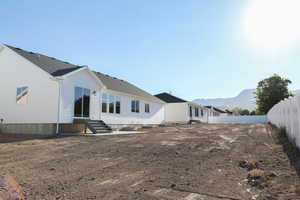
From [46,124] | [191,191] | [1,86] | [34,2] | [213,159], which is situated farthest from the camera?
[1,86]

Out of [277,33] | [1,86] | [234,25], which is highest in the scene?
[234,25]

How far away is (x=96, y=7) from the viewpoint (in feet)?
38.1

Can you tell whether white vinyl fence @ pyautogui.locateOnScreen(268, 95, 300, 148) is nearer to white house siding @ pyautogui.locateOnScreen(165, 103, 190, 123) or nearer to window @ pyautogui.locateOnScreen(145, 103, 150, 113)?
window @ pyautogui.locateOnScreen(145, 103, 150, 113)

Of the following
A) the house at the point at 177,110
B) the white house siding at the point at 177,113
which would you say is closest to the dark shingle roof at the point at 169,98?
the house at the point at 177,110

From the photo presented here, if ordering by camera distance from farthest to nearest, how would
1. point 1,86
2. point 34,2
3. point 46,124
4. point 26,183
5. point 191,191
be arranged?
point 1,86, point 46,124, point 34,2, point 26,183, point 191,191

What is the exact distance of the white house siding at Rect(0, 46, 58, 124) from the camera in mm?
12172

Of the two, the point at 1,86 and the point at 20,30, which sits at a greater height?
the point at 20,30

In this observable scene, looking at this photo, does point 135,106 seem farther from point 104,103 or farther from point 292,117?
point 292,117

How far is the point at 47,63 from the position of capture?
14.1 meters

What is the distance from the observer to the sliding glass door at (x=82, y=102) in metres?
13.2

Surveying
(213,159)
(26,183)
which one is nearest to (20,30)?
(26,183)

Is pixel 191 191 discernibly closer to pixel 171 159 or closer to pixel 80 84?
pixel 171 159

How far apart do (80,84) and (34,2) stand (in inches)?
205

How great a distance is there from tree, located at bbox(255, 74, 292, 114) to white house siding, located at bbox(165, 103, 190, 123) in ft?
75.1
